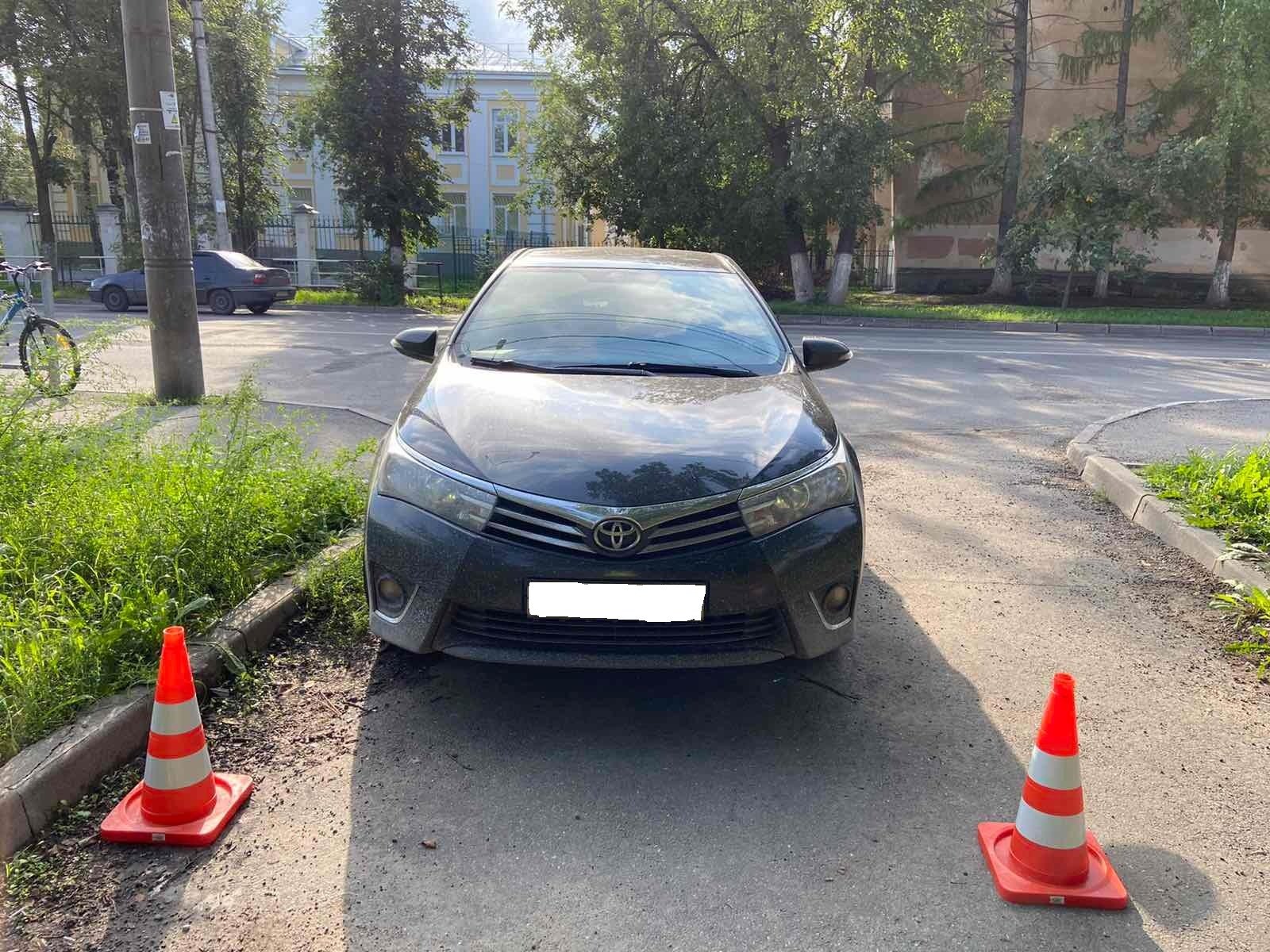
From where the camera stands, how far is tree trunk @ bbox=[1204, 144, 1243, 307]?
22609 mm

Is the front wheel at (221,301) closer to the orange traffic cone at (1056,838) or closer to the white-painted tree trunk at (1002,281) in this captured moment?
the white-painted tree trunk at (1002,281)

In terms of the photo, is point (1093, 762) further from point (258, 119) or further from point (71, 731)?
point (258, 119)

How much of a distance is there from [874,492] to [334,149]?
67.3ft

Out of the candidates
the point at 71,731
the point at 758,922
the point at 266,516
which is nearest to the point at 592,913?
the point at 758,922

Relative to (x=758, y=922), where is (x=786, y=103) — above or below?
above

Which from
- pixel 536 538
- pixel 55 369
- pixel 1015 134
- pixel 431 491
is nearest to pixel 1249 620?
pixel 536 538

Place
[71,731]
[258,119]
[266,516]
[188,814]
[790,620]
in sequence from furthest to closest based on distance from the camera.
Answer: [258,119], [266,516], [790,620], [71,731], [188,814]

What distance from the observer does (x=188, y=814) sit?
2684mm

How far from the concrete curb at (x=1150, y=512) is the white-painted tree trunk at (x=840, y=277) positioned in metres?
16.7

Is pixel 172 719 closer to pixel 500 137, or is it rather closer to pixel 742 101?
pixel 742 101

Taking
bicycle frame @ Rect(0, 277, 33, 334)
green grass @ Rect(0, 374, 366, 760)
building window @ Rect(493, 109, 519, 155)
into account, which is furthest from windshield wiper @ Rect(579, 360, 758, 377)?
building window @ Rect(493, 109, 519, 155)

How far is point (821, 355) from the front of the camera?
476cm

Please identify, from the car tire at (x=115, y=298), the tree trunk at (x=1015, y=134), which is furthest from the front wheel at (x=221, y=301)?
the tree trunk at (x=1015, y=134)

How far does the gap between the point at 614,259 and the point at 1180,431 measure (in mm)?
5474
